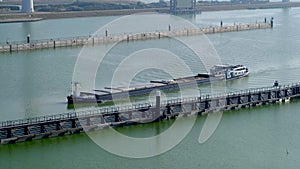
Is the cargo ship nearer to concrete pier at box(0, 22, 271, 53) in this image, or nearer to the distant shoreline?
concrete pier at box(0, 22, 271, 53)

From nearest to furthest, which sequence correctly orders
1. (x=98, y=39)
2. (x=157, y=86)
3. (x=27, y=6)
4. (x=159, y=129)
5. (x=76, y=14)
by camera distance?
(x=159, y=129) < (x=157, y=86) < (x=98, y=39) < (x=27, y=6) < (x=76, y=14)

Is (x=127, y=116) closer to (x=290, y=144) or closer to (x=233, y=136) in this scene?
(x=233, y=136)

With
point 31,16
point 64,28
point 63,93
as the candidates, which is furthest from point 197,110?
point 31,16

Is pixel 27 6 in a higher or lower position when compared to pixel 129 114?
higher

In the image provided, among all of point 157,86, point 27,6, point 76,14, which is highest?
point 27,6

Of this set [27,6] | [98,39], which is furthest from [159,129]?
[27,6]

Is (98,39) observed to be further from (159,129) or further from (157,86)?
(159,129)

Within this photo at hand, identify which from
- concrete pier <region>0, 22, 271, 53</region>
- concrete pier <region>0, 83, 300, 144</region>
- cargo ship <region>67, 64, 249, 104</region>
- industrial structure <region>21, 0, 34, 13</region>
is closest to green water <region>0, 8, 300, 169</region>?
concrete pier <region>0, 83, 300, 144</region>
